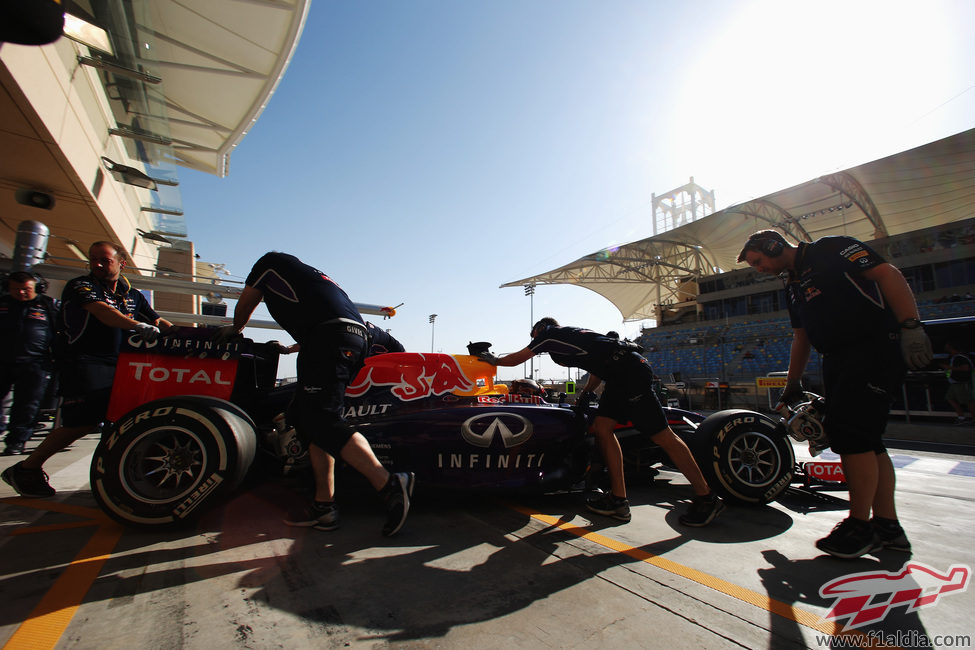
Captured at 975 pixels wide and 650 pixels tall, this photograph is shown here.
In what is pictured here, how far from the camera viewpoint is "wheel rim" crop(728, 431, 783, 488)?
9.52 ft

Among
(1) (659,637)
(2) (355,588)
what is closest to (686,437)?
(1) (659,637)

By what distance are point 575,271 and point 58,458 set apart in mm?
46551

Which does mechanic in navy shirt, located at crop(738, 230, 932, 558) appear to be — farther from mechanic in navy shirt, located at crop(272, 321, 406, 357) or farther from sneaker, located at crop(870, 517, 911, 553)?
mechanic in navy shirt, located at crop(272, 321, 406, 357)

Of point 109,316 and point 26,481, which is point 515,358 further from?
point 26,481

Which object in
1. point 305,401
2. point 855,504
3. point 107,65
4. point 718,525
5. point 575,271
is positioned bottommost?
point 718,525

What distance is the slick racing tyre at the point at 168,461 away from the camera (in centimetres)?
212

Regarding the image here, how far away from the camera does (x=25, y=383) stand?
4.23 meters

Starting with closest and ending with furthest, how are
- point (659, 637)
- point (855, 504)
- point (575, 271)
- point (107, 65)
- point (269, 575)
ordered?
point (659, 637), point (269, 575), point (855, 504), point (107, 65), point (575, 271)

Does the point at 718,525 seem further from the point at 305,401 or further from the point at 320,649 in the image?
the point at 305,401

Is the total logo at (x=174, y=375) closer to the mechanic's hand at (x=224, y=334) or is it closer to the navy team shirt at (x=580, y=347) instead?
the mechanic's hand at (x=224, y=334)

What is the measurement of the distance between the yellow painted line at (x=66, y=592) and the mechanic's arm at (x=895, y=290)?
3.65m

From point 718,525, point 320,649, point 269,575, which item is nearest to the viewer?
point 320,649

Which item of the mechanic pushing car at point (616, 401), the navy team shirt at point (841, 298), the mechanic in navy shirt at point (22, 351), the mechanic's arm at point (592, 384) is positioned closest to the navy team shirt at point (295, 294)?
the mechanic pushing car at point (616, 401)

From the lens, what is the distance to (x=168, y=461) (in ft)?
7.30
